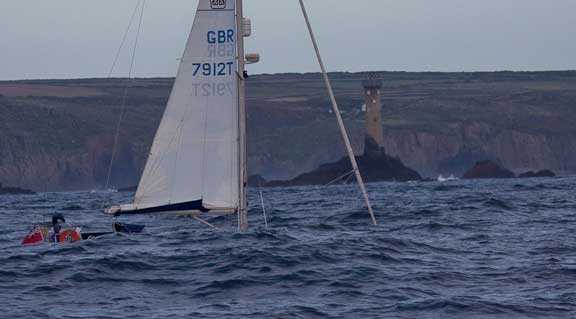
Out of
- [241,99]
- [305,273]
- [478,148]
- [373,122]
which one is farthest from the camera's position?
[478,148]

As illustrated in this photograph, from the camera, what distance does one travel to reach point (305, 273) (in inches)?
711

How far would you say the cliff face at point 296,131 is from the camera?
343 feet

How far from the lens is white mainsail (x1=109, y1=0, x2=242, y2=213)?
21.6m

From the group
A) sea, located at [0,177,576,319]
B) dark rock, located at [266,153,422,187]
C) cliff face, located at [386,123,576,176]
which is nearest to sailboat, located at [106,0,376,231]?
sea, located at [0,177,576,319]

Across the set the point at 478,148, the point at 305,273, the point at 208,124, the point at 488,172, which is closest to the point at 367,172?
the point at 488,172

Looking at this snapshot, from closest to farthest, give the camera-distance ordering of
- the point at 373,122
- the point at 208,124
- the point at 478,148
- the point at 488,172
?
Answer: the point at 208,124 < the point at 373,122 < the point at 488,172 < the point at 478,148

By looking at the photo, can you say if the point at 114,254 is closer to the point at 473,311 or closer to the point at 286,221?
the point at 473,311

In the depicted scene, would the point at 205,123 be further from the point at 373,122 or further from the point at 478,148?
the point at 478,148

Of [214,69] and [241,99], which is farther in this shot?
[214,69]

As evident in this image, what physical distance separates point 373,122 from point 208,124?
196 ft

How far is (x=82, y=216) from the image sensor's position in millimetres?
35844

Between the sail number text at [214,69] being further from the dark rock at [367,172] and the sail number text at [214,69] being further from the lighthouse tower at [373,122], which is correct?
the lighthouse tower at [373,122]

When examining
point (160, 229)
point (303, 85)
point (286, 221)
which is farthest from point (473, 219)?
point (303, 85)

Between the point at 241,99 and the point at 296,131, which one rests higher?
the point at 296,131
